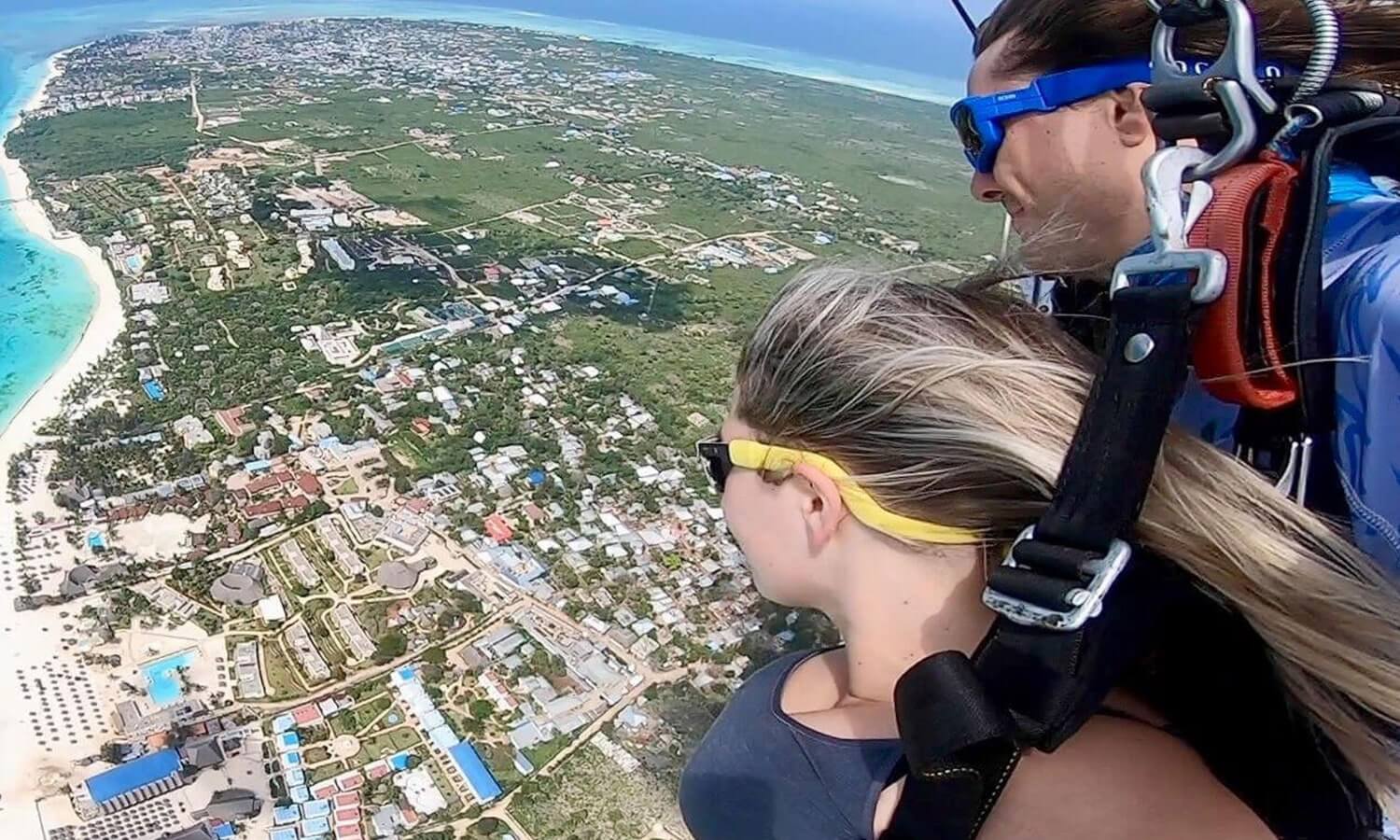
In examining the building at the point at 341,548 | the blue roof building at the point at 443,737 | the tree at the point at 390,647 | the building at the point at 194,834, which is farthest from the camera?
the building at the point at 341,548

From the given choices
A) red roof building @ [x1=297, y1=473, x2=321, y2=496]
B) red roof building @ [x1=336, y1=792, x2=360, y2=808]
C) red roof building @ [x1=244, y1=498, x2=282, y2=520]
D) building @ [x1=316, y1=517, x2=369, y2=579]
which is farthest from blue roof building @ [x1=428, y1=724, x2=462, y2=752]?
red roof building @ [x1=297, y1=473, x2=321, y2=496]

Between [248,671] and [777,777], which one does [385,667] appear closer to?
[248,671]

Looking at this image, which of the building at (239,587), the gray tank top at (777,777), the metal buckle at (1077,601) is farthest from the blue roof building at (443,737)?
the metal buckle at (1077,601)

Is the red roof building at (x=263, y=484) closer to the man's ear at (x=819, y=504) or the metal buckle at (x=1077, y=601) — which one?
the man's ear at (x=819, y=504)

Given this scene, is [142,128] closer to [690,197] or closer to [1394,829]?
[690,197]

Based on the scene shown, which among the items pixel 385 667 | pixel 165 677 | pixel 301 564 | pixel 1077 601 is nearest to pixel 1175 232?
pixel 1077 601

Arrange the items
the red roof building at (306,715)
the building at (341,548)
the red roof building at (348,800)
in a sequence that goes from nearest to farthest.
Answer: the red roof building at (348,800) → the red roof building at (306,715) → the building at (341,548)

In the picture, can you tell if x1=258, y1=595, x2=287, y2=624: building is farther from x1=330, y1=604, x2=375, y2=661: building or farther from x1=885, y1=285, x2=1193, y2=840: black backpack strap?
x1=885, y1=285, x2=1193, y2=840: black backpack strap

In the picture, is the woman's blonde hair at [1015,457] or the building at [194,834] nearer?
the woman's blonde hair at [1015,457]

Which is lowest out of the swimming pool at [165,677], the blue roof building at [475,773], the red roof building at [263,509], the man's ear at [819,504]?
the red roof building at [263,509]
